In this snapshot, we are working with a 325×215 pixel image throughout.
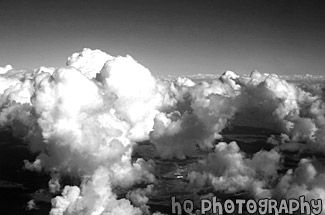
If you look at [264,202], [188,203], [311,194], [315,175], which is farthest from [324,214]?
[188,203]

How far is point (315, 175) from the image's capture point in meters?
198

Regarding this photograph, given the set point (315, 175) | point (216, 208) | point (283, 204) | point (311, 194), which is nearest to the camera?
point (283, 204)

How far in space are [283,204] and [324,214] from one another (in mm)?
126394

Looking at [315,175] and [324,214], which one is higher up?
[315,175]

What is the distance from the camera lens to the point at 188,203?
70312mm

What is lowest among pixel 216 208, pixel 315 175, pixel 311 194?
pixel 216 208

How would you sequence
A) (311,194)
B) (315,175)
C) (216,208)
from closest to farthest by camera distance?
(216,208)
(311,194)
(315,175)

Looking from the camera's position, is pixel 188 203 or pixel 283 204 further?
pixel 188 203

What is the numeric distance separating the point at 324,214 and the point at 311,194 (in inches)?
522

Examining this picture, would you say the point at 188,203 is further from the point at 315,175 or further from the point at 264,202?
the point at 315,175

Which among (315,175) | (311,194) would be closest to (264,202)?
(311,194)

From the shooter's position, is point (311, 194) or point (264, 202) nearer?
point (264, 202)

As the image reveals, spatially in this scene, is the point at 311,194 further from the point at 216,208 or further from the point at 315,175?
the point at 216,208

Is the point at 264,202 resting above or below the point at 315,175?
below
